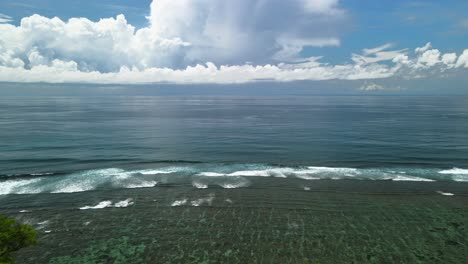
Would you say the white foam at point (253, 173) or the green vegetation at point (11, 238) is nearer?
the green vegetation at point (11, 238)

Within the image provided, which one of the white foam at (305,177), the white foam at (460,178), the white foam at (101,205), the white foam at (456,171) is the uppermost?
the white foam at (456,171)

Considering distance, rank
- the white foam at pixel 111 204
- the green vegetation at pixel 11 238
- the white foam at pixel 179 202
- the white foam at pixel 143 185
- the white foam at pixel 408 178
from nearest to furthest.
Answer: the green vegetation at pixel 11 238, the white foam at pixel 111 204, the white foam at pixel 179 202, the white foam at pixel 143 185, the white foam at pixel 408 178

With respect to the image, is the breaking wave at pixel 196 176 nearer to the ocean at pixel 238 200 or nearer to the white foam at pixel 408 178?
the white foam at pixel 408 178

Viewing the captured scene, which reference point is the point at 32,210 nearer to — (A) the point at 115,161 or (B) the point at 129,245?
(B) the point at 129,245

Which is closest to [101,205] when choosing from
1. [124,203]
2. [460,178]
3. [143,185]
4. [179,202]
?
[124,203]

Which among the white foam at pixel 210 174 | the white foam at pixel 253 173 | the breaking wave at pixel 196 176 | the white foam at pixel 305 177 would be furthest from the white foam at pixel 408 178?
the white foam at pixel 210 174
